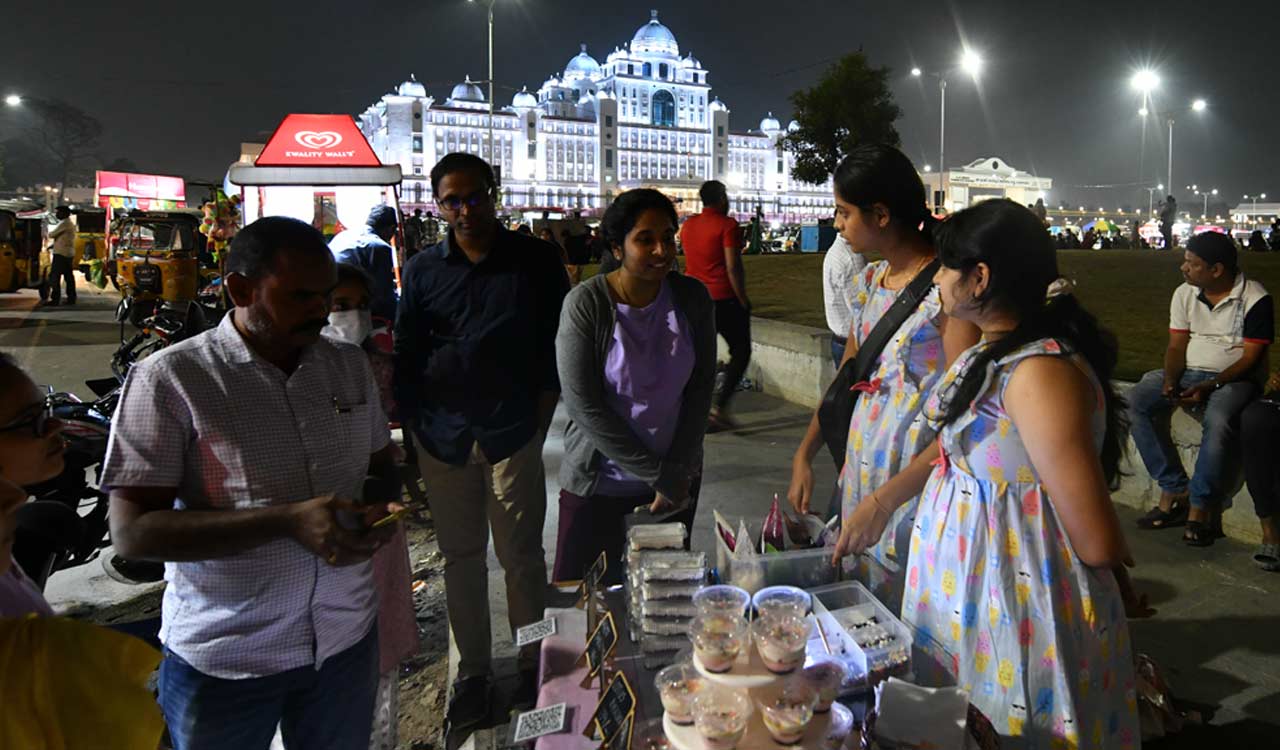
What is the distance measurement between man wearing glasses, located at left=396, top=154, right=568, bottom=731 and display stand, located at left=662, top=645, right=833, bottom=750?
142 cm

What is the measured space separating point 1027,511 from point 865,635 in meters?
0.48

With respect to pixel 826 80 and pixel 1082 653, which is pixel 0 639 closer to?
pixel 1082 653

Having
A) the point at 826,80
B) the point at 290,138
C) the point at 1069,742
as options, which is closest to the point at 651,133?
the point at 826,80

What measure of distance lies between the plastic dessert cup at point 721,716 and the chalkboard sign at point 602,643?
403 millimetres

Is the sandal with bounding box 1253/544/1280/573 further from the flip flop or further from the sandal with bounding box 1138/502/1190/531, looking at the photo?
the sandal with bounding box 1138/502/1190/531

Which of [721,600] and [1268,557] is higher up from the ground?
[721,600]

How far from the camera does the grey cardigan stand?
2820 millimetres

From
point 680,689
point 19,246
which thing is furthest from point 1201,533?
point 19,246

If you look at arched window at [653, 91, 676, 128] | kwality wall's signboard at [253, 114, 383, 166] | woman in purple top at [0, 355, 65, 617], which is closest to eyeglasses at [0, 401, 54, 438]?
woman in purple top at [0, 355, 65, 617]

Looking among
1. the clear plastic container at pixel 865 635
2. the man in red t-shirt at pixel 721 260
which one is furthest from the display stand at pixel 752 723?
the man in red t-shirt at pixel 721 260

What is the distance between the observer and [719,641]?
65.8 inches

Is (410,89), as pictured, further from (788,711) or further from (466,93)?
Result: (788,711)

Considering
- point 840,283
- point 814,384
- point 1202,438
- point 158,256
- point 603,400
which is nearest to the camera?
point 603,400

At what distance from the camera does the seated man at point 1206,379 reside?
446 cm
